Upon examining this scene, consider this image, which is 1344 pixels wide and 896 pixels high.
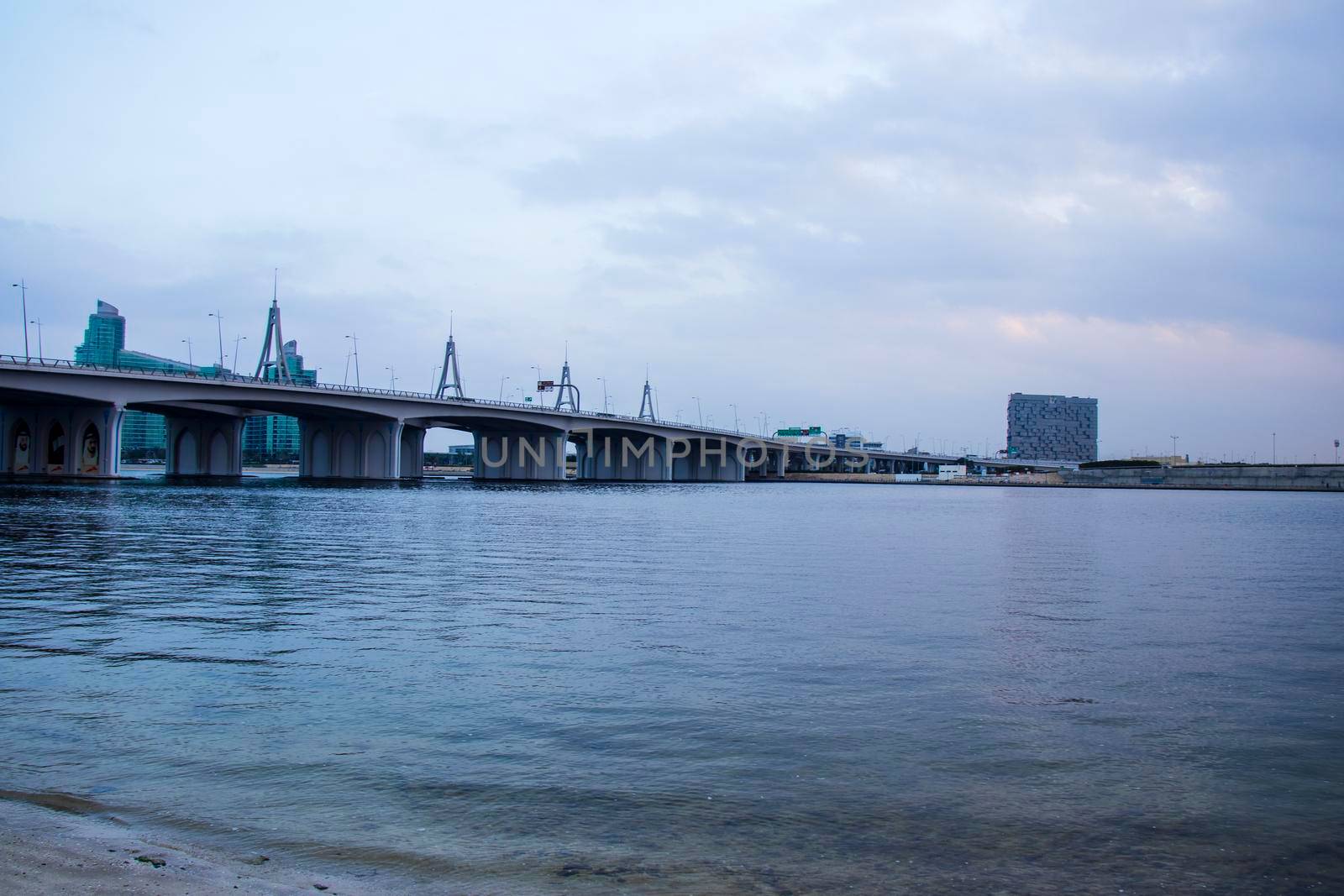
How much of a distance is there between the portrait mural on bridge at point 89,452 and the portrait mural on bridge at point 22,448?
7.54 metres

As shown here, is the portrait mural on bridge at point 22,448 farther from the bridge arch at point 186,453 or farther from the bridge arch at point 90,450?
the bridge arch at point 186,453

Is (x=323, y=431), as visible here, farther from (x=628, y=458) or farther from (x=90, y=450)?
(x=628, y=458)

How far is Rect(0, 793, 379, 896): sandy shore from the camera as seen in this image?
20.7 ft

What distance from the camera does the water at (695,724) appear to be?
24.5 feet

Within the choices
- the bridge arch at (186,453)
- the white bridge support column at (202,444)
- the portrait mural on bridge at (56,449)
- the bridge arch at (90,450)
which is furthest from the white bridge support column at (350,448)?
the portrait mural on bridge at (56,449)

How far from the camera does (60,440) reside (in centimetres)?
9600

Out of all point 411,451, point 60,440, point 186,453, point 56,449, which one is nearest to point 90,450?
point 60,440

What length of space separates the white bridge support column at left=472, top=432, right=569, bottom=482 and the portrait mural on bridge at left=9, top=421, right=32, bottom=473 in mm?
59770

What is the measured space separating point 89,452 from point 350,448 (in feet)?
110

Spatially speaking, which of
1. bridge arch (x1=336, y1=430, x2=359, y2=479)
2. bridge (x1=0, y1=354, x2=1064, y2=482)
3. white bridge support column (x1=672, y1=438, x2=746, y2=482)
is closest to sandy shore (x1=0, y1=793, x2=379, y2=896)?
bridge (x1=0, y1=354, x2=1064, y2=482)

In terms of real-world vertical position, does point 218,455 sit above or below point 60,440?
below

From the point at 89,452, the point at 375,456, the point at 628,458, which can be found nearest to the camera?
the point at 89,452

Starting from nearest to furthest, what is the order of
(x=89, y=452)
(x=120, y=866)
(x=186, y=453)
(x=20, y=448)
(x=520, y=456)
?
(x=120, y=866)
(x=89, y=452)
(x=20, y=448)
(x=186, y=453)
(x=520, y=456)

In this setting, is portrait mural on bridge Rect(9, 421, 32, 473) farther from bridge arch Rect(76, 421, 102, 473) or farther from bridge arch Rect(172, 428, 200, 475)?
bridge arch Rect(172, 428, 200, 475)
